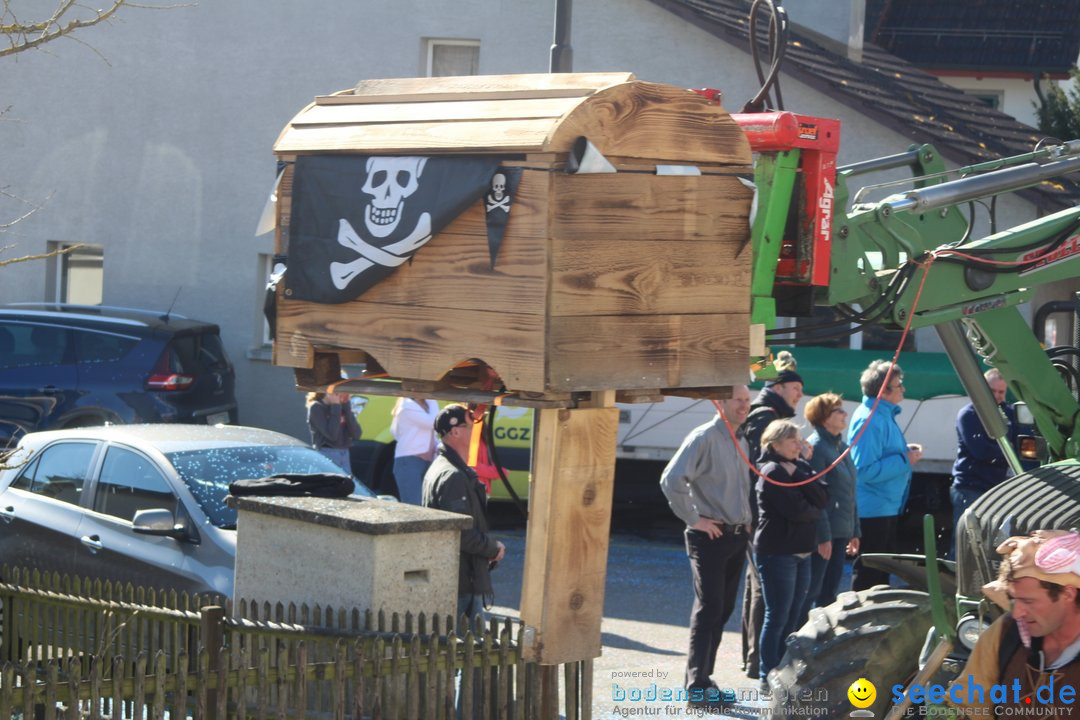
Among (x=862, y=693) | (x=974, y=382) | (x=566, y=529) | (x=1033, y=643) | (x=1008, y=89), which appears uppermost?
(x=1008, y=89)

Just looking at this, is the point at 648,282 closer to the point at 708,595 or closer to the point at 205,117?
the point at 708,595

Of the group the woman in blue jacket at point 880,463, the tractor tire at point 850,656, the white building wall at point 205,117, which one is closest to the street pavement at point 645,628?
the woman in blue jacket at point 880,463

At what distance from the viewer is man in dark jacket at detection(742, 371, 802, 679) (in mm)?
8852

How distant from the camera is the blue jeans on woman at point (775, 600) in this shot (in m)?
8.20

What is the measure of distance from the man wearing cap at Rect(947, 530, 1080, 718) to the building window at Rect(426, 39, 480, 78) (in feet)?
45.1

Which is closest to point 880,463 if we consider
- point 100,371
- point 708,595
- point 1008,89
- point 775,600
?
point 775,600

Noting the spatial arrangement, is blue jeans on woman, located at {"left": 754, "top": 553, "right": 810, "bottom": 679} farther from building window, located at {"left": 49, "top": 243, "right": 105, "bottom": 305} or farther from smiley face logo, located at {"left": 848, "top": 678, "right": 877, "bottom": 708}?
building window, located at {"left": 49, "top": 243, "right": 105, "bottom": 305}

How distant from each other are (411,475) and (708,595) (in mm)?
3528

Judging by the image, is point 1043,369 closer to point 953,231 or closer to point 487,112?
point 953,231

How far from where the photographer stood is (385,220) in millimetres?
4910

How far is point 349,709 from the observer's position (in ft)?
19.0

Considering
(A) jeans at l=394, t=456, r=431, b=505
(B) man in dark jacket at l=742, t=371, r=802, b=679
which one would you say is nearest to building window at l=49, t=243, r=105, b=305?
(A) jeans at l=394, t=456, r=431, b=505

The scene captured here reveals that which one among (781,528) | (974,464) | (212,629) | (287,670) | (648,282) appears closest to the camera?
(648,282)

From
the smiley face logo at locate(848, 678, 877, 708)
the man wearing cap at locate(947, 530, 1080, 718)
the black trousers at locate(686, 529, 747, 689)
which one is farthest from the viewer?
the black trousers at locate(686, 529, 747, 689)
